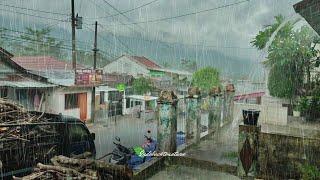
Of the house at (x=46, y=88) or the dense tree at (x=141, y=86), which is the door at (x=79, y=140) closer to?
the house at (x=46, y=88)

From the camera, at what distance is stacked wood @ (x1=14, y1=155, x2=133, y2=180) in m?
5.01

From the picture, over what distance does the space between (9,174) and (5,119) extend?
1.54m

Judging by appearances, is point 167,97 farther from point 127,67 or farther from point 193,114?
point 127,67

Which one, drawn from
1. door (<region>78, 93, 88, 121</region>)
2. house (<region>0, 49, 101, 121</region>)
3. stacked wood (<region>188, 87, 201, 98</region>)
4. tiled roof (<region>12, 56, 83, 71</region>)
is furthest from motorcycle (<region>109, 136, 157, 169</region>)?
tiled roof (<region>12, 56, 83, 71</region>)

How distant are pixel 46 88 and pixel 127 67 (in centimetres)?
2772

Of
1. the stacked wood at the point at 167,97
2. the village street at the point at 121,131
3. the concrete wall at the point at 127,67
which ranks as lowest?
the village street at the point at 121,131

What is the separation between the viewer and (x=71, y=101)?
78.5 ft

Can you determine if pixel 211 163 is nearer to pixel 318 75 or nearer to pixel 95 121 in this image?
pixel 318 75

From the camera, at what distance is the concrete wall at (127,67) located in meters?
47.1

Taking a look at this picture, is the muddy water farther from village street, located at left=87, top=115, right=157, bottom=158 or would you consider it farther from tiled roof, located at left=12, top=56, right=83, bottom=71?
tiled roof, located at left=12, top=56, right=83, bottom=71

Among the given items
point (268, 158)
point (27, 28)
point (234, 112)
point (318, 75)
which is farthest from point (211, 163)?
point (27, 28)

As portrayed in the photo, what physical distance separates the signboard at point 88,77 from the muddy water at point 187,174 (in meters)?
16.7

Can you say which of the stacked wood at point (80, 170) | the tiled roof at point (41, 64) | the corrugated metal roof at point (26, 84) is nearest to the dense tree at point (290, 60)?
the stacked wood at point (80, 170)

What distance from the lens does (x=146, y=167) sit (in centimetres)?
758
